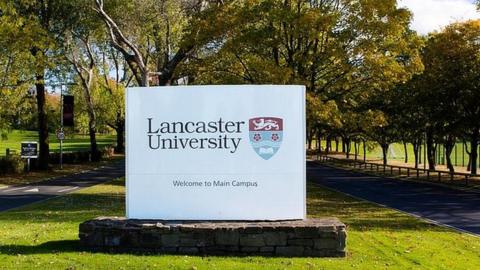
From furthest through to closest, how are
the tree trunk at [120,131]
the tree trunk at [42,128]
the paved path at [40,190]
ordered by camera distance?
1. the tree trunk at [120,131]
2. the tree trunk at [42,128]
3. the paved path at [40,190]

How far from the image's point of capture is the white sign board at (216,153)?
10.2 metres

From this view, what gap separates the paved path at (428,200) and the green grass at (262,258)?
119 cm

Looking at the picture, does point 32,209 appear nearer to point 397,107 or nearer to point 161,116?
point 161,116

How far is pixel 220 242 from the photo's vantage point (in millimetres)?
9594

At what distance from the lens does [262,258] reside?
366 inches

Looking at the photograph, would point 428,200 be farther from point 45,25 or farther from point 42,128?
point 42,128

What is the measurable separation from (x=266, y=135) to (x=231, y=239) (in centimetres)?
189

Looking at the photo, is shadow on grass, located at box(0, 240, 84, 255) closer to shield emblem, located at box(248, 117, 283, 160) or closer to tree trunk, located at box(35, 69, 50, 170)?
shield emblem, located at box(248, 117, 283, 160)

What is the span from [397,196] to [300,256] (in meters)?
16.9

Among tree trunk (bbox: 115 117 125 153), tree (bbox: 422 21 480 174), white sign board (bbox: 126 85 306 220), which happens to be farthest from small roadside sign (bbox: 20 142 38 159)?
white sign board (bbox: 126 85 306 220)

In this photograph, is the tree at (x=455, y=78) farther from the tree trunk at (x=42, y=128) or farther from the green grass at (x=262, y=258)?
the tree trunk at (x=42, y=128)

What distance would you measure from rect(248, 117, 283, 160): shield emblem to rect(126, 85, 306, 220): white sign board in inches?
0.7

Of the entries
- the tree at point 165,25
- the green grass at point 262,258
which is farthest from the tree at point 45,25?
the green grass at point 262,258

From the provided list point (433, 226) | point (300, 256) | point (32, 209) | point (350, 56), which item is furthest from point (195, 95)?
point (350, 56)
